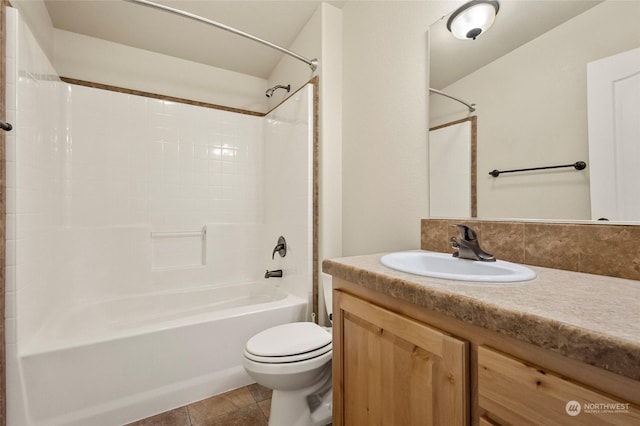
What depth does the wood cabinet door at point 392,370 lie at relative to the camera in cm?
55

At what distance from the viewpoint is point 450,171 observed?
3.76ft

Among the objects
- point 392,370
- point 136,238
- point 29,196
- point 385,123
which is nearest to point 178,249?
point 136,238

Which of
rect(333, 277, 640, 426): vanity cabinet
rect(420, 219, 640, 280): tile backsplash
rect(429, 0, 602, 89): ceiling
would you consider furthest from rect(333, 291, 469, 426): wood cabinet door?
rect(429, 0, 602, 89): ceiling

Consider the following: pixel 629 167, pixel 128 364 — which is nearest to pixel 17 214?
pixel 128 364

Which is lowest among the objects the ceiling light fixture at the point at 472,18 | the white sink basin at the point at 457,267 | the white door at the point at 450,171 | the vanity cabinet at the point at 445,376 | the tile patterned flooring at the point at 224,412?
the tile patterned flooring at the point at 224,412

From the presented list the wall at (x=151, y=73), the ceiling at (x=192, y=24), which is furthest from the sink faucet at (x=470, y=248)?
the wall at (x=151, y=73)

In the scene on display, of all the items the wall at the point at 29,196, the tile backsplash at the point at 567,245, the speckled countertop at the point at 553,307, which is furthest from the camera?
the wall at the point at 29,196

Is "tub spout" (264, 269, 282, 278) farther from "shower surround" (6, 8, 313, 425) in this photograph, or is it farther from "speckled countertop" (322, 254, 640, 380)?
"speckled countertop" (322, 254, 640, 380)

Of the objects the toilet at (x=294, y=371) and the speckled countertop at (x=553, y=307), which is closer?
the speckled countertop at (x=553, y=307)

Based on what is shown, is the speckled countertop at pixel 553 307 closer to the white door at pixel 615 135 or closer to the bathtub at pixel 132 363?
the white door at pixel 615 135

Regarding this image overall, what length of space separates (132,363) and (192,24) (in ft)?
7.22

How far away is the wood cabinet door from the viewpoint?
0.55m

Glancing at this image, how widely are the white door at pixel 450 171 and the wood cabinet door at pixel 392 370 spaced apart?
2.05ft

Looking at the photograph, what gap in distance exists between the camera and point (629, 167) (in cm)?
71
